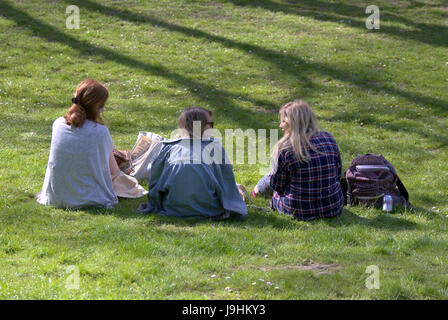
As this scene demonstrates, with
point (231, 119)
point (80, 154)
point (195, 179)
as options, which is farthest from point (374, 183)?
point (231, 119)

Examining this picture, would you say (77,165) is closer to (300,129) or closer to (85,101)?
(85,101)

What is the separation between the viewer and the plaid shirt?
5910 millimetres

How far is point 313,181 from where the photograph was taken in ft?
19.5

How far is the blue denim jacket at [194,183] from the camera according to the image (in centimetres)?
590

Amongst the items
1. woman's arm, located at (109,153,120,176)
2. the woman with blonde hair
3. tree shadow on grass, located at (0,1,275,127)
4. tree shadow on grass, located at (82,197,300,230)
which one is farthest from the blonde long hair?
tree shadow on grass, located at (0,1,275,127)

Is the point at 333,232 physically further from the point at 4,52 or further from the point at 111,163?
the point at 4,52

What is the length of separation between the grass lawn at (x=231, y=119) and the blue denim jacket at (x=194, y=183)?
0.63ft

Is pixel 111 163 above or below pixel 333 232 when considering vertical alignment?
above

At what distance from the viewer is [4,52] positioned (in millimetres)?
13414

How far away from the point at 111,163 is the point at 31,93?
5.69m

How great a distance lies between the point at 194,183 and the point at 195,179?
43 millimetres

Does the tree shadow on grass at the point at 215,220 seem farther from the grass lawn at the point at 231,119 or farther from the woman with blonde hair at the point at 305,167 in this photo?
the woman with blonde hair at the point at 305,167

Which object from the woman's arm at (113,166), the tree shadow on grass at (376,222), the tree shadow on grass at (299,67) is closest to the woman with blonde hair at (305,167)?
the tree shadow on grass at (376,222)

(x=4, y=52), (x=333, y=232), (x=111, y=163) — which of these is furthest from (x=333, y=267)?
(x=4, y=52)
